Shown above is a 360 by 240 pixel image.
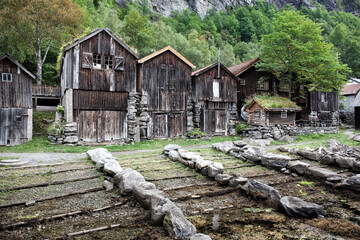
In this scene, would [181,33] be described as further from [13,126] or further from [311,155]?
[311,155]

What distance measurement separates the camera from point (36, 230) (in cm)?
530

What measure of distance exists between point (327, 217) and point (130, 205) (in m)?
5.41

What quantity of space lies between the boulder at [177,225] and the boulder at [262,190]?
3135mm

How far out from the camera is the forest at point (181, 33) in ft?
101

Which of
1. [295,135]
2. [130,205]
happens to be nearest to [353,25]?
→ [295,135]

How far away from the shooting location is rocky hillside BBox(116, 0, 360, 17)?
8006 centimetres

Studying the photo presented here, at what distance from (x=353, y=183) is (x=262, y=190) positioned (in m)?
3.47

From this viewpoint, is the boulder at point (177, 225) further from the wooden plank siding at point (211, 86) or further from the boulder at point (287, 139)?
the boulder at point (287, 139)

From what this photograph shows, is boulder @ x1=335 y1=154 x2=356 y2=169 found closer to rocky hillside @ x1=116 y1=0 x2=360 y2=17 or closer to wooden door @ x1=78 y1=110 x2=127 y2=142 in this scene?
wooden door @ x1=78 y1=110 x2=127 y2=142

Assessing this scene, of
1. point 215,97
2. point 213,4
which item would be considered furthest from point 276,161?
point 213,4

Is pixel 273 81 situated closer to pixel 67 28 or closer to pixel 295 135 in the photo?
pixel 295 135

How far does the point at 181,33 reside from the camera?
66000 mm

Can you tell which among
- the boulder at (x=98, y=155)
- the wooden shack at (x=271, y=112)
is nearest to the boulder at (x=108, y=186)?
the boulder at (x=98, y=155)

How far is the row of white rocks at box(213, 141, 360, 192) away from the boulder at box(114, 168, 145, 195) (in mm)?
6520
